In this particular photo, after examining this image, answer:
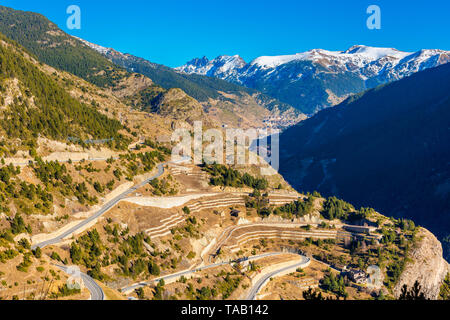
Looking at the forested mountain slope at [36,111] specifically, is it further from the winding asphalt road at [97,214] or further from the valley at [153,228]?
the winding asphalt road at [97,214]

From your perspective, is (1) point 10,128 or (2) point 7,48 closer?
(1) point 10,128

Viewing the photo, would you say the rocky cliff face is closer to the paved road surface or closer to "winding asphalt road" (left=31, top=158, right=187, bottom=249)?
"winding asphalt road" (left=31, top=158, right=187, bottom=249)

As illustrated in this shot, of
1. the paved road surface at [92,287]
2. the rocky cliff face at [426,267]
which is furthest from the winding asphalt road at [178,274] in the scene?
the rocky cliff face at [426,267]

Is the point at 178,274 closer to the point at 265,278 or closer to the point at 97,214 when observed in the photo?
the point at 265,278

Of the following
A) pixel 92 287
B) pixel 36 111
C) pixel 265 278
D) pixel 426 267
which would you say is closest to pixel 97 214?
pixel 92 287
